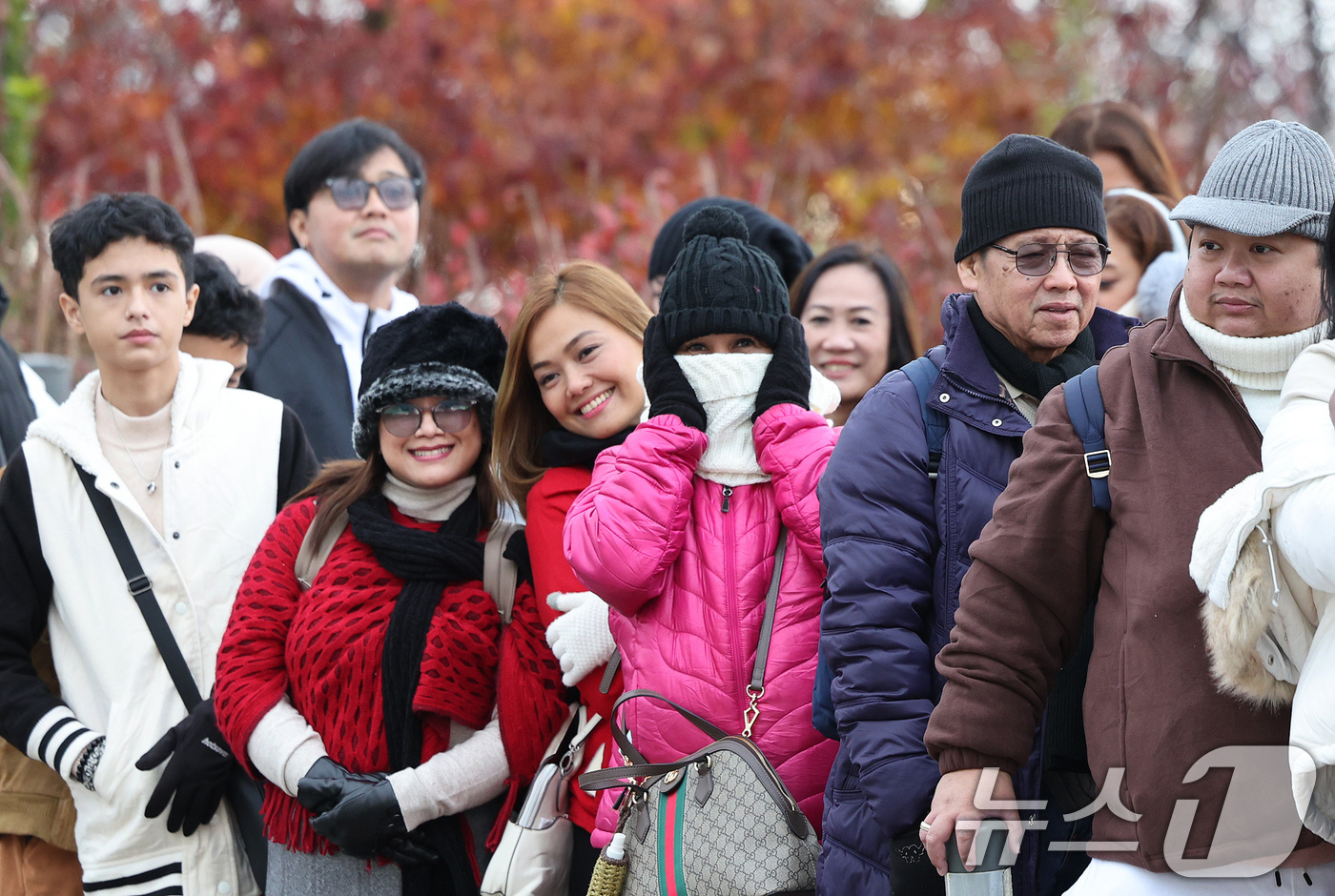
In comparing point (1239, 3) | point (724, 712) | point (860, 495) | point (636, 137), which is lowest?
point (724, 712)

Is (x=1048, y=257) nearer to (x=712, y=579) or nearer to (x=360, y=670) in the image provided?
(x=712, y=579)

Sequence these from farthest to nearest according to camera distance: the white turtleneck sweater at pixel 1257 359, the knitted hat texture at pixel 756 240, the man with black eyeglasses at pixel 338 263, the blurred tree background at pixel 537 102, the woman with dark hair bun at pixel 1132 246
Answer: the blurred tree background at pixel 537 102
the man with black eyeglasses at pixel 338 263
the knitted hat texture at pixel 756 240
the woman with dark hair bun at pixel 1132 246
the white turtleneck sweater at pixel 1257 359

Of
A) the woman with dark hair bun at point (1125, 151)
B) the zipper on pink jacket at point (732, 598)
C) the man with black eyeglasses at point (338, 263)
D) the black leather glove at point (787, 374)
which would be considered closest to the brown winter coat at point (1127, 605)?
the zipper on pink jacket at point (732, 598)

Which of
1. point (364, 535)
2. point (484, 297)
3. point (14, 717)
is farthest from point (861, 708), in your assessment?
point (484, 297)

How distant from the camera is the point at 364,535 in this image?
332cm

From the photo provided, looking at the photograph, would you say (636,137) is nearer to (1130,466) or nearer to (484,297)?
(484,297)

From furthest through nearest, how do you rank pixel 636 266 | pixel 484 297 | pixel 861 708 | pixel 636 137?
pixel 636 137 → pixel 484 297 → pixel 636 266 → pixel 861 708

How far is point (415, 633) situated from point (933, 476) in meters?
1.40

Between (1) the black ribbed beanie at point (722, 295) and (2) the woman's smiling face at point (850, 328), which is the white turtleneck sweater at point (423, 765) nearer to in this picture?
(1) the black ribbed beanie at point (722, 295)

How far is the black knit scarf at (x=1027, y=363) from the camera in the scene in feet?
8.60

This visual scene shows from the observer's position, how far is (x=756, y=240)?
14.0 ft

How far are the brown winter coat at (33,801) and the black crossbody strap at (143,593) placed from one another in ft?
1.66

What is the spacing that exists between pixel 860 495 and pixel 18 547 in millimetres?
2437

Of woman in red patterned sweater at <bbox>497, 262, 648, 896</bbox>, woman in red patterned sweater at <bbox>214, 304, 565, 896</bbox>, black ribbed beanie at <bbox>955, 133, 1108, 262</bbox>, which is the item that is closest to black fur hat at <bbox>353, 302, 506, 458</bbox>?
woman in red patterned sweater at <bbox>214, 304, 565, 896</bbox>
